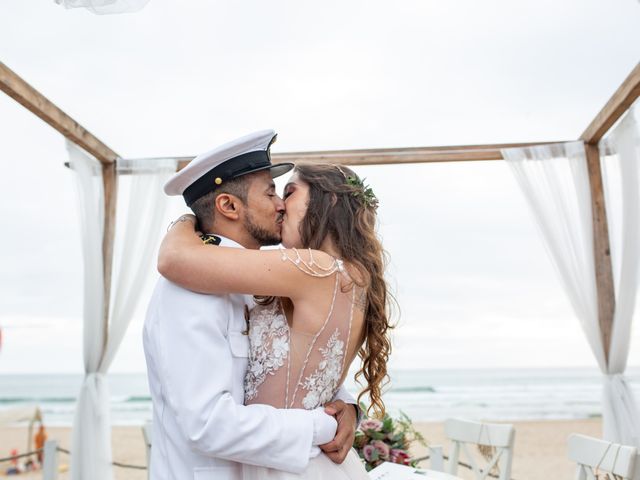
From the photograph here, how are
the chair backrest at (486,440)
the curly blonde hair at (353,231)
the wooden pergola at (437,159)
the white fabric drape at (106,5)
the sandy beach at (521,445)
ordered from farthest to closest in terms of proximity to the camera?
the sandy beach at (521,445), the wooden pergola at (437,159), the chair backrest at (486,440), the white fabric drape at (106,5), the curly blonde hair at (353,231)

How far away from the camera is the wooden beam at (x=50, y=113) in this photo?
3717 mm

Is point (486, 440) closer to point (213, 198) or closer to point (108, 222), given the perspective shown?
point (213, 198)

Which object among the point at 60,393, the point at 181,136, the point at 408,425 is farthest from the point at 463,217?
the point at 408,425

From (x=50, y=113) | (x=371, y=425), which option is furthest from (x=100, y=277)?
(x=371, y=425)

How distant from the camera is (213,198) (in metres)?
1.72

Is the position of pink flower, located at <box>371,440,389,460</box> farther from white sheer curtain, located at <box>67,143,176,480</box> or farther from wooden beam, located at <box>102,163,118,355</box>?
wooden beam, located at <box>102,163,118,355</box>

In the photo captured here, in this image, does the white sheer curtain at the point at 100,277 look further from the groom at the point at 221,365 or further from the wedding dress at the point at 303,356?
the wedding dress at the point at 303,356

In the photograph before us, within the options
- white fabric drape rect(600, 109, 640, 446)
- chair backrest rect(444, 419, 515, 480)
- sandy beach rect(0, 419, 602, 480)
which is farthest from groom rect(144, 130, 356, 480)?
sandy beach rect(0, 419, 602, 480)

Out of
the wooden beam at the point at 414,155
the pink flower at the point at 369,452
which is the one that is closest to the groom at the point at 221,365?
the pink flower at the point at 369,452

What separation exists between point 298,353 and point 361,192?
0.50m

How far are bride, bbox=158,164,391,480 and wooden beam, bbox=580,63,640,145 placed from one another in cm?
275

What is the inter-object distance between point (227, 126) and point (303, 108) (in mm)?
702

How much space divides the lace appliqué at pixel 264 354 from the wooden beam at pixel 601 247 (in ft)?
12.9

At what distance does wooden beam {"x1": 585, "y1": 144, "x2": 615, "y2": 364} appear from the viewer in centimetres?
495
